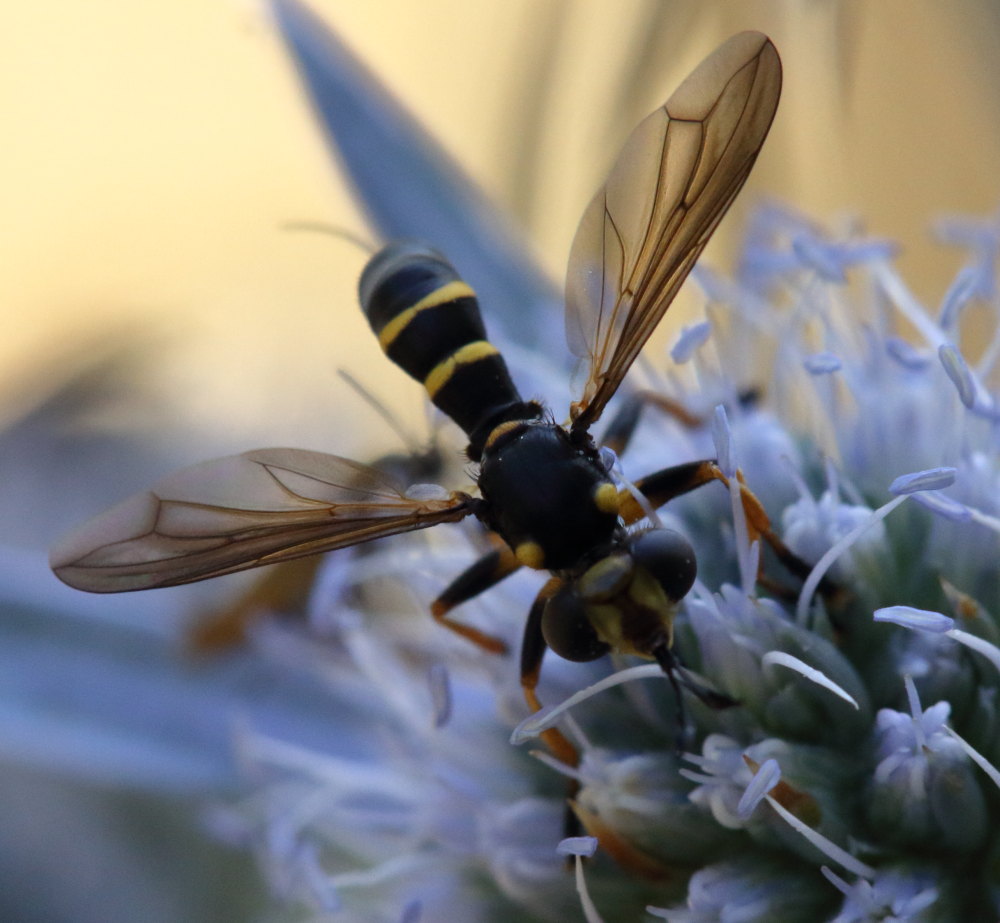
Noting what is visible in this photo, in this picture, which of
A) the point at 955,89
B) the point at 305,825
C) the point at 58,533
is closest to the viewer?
the point at 305,825

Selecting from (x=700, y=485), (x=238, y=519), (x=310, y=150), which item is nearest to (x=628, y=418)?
(x=700, y=485)

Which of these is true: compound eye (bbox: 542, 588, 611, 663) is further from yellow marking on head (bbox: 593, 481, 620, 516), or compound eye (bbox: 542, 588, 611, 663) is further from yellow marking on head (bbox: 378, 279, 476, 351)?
yellow marking on head (bbox: 378, 279, 476, 351)

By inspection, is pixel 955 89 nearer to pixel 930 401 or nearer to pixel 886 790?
pixel 930 401

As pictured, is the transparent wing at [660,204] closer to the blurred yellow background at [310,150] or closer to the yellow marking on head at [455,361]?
the yellow marking on head at [455,361]

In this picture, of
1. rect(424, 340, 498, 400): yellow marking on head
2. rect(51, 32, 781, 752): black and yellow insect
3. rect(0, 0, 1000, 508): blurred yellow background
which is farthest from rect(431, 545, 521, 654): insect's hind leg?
rect(0, 0, 1000, 508): blurred yellow background

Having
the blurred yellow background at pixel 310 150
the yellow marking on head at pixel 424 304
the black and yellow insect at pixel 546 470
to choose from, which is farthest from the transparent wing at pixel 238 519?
the blurred yellow background at pixel 310 150

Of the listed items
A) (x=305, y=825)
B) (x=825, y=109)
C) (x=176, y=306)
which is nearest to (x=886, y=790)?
(x=305, y=825)
